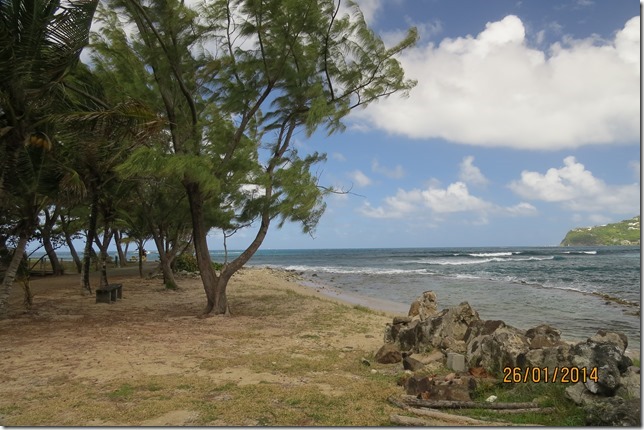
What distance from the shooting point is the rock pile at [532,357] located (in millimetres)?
4336

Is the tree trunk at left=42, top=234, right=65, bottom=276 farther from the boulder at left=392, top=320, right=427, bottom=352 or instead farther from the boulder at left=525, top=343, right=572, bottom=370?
the boulder at left=525, top=343, right=572, bottom=370

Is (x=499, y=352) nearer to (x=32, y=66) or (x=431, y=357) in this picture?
(x=431, y=357)

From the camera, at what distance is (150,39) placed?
1070 centimetres

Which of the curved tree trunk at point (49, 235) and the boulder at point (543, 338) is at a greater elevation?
the curved tree trunk at point (49, 235)

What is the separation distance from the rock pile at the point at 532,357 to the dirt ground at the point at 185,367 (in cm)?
63

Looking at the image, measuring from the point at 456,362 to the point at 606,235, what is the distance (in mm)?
105758

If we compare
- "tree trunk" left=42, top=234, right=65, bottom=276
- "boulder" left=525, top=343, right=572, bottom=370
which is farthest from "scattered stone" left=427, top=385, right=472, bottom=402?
"tree trunk" left=42, top=234, right=65, bottom=276

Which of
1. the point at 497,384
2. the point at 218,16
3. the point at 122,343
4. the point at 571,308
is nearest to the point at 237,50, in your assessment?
the point at 218,16

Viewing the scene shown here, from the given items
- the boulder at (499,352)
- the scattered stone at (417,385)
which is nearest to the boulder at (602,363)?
the boulder at (499,352)

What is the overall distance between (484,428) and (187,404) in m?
2.89

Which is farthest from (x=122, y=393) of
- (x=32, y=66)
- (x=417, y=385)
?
(x=32, y=66)

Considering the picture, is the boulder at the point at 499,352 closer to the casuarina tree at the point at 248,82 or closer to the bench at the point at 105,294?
the casuarina tree at the point at 248,82

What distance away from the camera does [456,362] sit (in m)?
6.46

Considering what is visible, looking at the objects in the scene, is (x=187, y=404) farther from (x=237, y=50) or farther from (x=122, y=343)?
(x=237, y=50)
